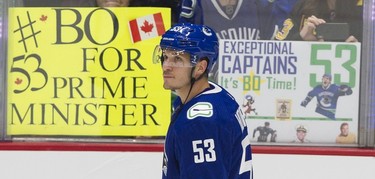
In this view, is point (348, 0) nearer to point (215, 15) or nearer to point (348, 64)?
point (348, 64)

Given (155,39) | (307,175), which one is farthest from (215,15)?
(307,175)

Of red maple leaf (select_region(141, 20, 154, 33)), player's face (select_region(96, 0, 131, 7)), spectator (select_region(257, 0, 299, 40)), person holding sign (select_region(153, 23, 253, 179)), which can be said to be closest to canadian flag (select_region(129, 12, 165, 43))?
red maple leaf (select_region(141, 20, 154, 33))

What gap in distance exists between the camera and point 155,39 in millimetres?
4754

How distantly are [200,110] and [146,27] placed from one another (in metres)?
2.26

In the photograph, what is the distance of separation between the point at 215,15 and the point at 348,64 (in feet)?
2.62

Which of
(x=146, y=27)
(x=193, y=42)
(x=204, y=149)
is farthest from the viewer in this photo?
(x=146, y=27)

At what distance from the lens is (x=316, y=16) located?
15.6 ft

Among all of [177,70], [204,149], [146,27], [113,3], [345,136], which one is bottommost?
[345,136]

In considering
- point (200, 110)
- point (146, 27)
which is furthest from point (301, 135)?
point (200, 110)

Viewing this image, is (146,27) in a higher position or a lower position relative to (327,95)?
higher

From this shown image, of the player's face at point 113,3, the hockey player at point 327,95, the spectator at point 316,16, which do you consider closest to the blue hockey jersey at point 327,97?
the hockey player at point 327,95

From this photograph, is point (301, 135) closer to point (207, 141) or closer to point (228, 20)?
point (228, 20)

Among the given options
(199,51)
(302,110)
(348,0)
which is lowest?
(302,110)

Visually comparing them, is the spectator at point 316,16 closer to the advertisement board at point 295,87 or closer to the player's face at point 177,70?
the advertisement board at point 295,87
